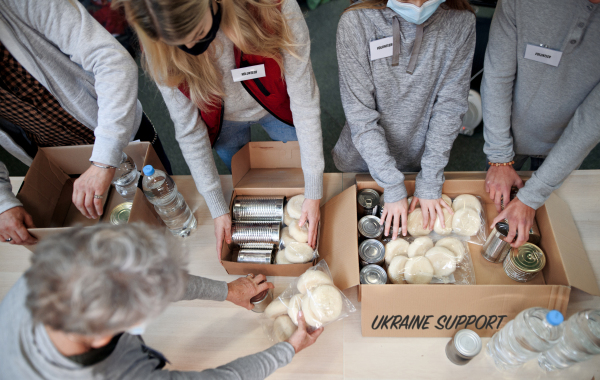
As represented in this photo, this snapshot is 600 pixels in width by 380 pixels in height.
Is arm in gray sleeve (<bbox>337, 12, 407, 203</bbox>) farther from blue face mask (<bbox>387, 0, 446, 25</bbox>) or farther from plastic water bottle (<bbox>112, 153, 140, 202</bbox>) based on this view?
plastic water bottle (<bbox>112, 153, 140, 202</bbox>)

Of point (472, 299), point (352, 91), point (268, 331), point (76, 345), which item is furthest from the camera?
point (352, 91)

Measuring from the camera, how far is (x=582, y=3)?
1105mm

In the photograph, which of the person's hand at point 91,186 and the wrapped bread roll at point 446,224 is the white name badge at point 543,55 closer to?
the wrapped bread roll at point 446,224

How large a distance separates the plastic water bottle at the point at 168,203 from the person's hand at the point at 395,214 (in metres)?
0.81

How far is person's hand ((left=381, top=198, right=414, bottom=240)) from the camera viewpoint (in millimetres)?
1277

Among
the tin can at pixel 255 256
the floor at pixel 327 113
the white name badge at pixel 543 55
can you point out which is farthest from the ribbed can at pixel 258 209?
the floor at pixel 327 113

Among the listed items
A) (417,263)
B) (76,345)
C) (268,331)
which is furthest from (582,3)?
(76,345)

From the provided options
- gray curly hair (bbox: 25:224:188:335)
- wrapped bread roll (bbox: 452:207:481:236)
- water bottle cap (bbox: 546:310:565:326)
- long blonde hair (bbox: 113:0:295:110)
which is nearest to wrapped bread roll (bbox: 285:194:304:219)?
long blonde hair (bbox: 113:0:295:110)

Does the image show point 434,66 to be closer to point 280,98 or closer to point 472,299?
point 280,98

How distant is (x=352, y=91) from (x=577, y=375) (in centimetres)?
122

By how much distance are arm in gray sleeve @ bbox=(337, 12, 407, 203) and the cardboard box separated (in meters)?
0.16

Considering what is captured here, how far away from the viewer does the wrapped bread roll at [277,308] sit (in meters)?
1.14

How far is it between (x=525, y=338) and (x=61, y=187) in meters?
1.90

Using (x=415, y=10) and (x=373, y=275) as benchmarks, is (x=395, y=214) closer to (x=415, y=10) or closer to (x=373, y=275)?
(x=373, y=275)
